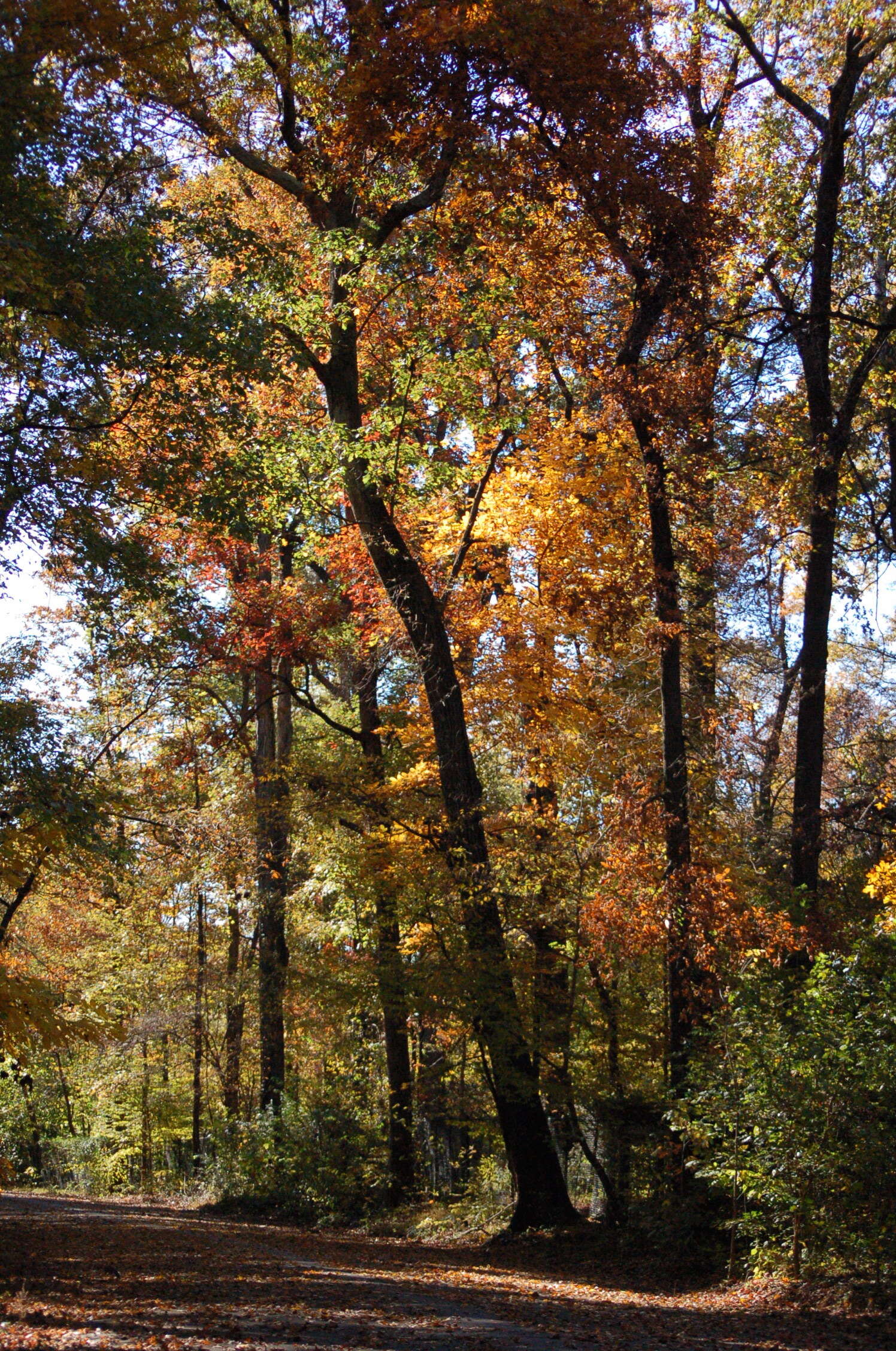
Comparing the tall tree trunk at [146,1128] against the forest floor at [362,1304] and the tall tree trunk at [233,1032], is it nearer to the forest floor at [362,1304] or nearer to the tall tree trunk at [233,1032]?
the tall tree trunk at [233,1032]

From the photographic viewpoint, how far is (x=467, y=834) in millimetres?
11266

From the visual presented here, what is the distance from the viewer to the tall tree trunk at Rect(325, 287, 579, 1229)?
420 inches

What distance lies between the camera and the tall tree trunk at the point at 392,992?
38.5 feet

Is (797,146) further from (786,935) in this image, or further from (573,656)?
(786,935)

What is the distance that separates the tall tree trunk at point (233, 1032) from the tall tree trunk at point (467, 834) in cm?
632

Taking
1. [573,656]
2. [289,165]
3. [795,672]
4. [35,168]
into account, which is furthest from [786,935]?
[289,165]

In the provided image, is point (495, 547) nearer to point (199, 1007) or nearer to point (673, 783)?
point (673, 783)

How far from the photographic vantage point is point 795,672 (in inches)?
586

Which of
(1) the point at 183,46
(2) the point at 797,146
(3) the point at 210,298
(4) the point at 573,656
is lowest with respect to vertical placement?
(4) the point at 573,656

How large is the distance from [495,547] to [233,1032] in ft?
32.5

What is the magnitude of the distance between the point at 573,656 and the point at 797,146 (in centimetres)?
648

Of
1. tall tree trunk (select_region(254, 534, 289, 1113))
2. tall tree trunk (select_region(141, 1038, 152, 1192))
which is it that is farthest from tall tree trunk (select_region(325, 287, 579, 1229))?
tall tree trunk (select_region(141, 1038, 152, 1192))

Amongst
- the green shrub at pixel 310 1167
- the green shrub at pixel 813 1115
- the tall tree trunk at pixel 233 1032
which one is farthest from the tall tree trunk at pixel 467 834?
the tall tree trunk at pixel 233 1032

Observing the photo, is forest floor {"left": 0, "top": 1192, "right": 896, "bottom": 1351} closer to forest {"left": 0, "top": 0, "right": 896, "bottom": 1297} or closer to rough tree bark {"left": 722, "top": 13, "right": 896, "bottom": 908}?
forest {"left": 0, "top": 0, "right": 896, "bottom": 1297}
